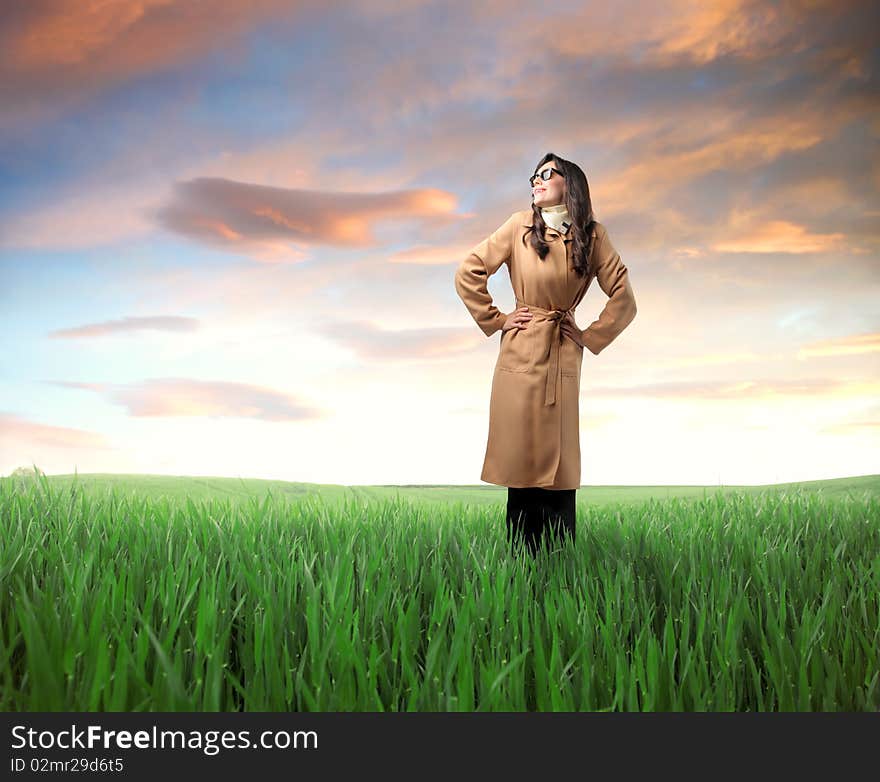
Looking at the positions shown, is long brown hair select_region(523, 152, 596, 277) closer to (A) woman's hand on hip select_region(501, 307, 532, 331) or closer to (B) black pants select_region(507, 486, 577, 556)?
(A) woman's hand on hip select_region(501, 307, 532, 331)

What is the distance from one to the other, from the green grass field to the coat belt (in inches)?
30.9

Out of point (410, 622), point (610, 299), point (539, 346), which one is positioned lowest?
point (410, 622)

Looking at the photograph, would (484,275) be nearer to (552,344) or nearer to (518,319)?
(518,319)

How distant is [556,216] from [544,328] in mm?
603

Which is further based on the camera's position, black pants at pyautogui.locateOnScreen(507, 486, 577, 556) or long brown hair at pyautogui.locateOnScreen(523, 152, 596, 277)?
black pants at pyautogui.locateOnScreen(507, 486, 577, 556)

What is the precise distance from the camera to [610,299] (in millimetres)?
3775

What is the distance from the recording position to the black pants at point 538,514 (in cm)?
382

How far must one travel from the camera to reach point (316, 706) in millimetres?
1671

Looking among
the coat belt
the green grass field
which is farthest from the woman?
the green grass field

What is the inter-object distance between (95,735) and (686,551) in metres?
2.89

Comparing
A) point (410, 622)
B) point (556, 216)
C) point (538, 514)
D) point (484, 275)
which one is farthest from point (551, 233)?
point (410, 622)

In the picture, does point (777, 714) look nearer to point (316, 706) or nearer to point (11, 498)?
point (316, 706)

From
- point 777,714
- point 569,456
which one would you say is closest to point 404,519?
point 569,456

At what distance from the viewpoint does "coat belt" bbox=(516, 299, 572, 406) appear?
3.69 meters
